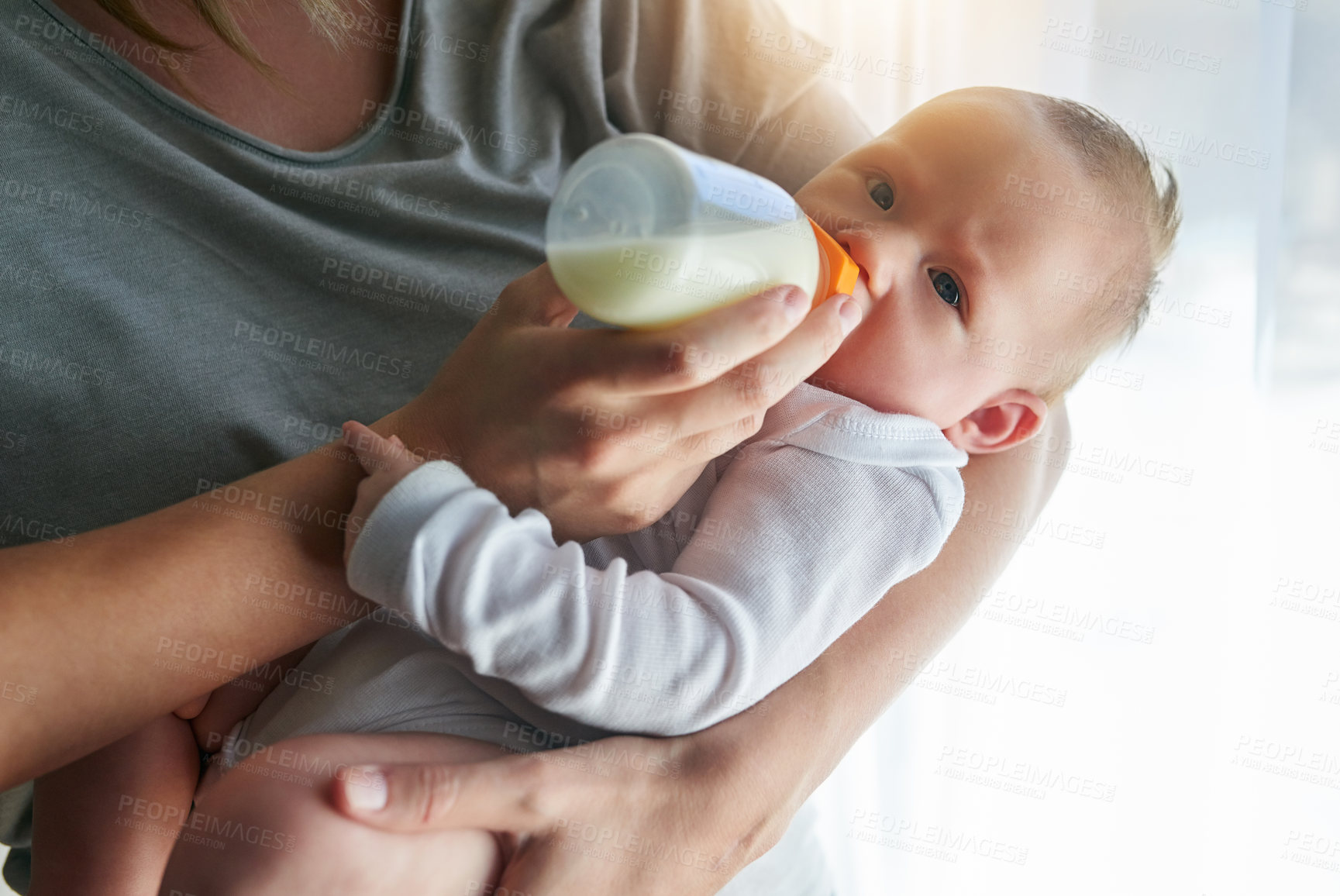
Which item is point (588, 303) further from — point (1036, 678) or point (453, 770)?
point (1036, 678)

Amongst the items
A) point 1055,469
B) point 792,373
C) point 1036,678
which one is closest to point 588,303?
point 792,373

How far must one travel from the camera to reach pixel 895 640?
1.07 metres

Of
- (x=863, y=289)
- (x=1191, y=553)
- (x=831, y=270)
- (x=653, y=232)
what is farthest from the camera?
(x=1191, y=553)

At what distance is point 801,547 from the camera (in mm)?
873

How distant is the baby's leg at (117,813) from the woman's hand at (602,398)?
43 centimetres

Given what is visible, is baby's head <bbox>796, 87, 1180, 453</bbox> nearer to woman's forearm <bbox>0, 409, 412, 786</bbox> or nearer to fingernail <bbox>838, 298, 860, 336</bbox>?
fingernail <bbox>838, 298, 860, 336</bbox>

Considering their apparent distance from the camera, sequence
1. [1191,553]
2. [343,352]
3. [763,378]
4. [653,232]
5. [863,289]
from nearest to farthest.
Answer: [653,232] < [763,378] < [863,289] < [343,352] < [1191,553]

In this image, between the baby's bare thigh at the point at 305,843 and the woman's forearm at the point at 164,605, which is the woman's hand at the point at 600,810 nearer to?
the baby's bare thigh at the point at 305,843

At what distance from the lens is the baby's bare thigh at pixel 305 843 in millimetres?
699

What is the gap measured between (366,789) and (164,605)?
0.24 metres

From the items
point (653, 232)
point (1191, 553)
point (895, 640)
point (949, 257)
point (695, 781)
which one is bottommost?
point (1191, 553)

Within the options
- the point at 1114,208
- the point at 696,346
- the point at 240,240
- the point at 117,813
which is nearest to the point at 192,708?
the point at 117,813

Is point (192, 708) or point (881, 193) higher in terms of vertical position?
point (881, 193)

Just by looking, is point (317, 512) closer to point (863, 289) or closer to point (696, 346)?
point (696, 346)
